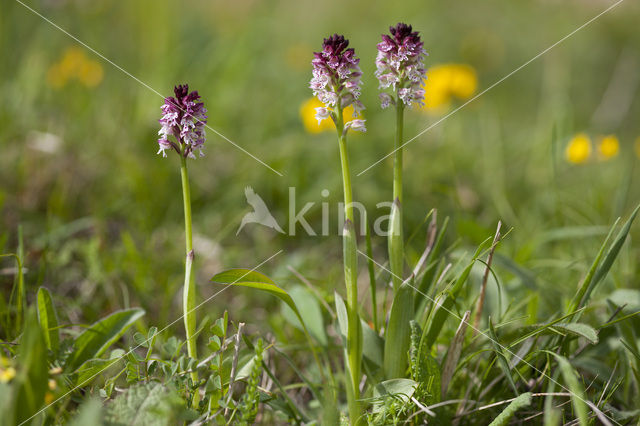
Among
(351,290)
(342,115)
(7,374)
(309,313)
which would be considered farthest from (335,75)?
(7,374)

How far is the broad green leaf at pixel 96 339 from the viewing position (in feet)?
5.70

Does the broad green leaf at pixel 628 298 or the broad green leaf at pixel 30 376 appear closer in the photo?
the broad green leaf at pixel 30 376

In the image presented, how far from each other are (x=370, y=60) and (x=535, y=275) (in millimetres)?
4384

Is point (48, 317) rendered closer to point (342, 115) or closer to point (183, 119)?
point (183, 119)

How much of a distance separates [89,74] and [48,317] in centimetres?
323

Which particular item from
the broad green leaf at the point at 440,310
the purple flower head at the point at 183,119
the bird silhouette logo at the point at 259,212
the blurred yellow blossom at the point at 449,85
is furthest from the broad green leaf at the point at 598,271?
the blurred yellow blossom at the point at 449,85

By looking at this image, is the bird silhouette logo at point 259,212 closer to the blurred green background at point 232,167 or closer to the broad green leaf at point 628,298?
the blurred green background at point 232,167

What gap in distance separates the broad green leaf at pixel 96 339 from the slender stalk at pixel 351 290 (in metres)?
0.81

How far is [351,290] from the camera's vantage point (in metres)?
1.56

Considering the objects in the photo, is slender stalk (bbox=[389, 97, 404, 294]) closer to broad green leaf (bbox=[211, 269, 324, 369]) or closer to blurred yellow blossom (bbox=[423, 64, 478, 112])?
broad green leaf (bbox=[211, 269, 324, 369])

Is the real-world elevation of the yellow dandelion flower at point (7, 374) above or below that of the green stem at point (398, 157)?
below

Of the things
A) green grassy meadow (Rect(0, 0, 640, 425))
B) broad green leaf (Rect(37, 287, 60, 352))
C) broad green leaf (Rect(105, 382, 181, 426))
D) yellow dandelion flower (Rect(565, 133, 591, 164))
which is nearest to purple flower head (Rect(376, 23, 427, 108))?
green grassy meadow (Rect(0, 0, 640, 425))

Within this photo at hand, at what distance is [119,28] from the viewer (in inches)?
239

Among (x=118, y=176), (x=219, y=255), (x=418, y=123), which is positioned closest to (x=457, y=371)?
(x=219, y=255)
